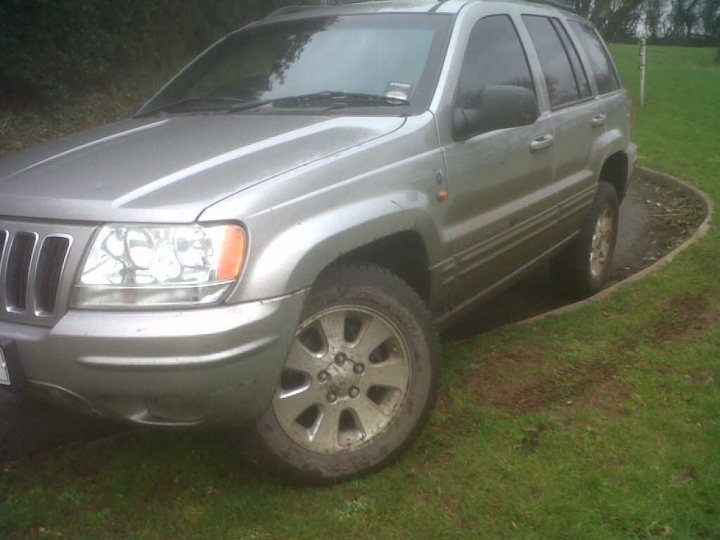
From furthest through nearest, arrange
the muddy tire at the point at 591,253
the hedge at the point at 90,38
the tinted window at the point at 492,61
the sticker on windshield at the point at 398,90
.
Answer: the hedge at the point at 90,38, the muddy tire at the point at 591,253, the tinted window at the point at 492,61, the sticker on windshield at the point at 398,90

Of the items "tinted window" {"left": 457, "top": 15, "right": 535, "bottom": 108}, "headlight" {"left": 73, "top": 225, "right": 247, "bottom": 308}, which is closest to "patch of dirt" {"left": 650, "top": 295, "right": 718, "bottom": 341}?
"tinted window" {"left": 457, "top": 15, "right": 535, "bottom": 108}

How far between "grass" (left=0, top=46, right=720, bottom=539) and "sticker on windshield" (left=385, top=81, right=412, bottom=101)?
136 cm

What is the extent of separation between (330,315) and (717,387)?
203cm

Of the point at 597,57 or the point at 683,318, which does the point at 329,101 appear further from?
the point at 597,57

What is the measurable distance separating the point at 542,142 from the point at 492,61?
19.7 inches

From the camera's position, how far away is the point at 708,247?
6543mm

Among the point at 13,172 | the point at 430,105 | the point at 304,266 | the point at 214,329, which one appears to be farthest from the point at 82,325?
the point at 430,105

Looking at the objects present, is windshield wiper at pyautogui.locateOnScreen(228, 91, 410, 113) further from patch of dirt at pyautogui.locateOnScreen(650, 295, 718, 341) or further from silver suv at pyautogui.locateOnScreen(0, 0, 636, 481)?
patch of dirt at pyautogui.locateOnScreen(650, 295, 718, 341)

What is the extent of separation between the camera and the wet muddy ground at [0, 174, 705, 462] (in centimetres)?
388

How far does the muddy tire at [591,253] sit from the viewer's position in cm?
557

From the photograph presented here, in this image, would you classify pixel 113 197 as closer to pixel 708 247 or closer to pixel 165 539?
pixel 165 539

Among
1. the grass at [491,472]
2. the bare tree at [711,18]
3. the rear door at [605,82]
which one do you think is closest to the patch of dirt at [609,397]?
the grass at [491,472]

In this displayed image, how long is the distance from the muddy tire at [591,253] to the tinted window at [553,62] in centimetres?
78

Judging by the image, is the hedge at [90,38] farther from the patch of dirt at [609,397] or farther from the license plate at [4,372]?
the patch of dirt at [609,397]
